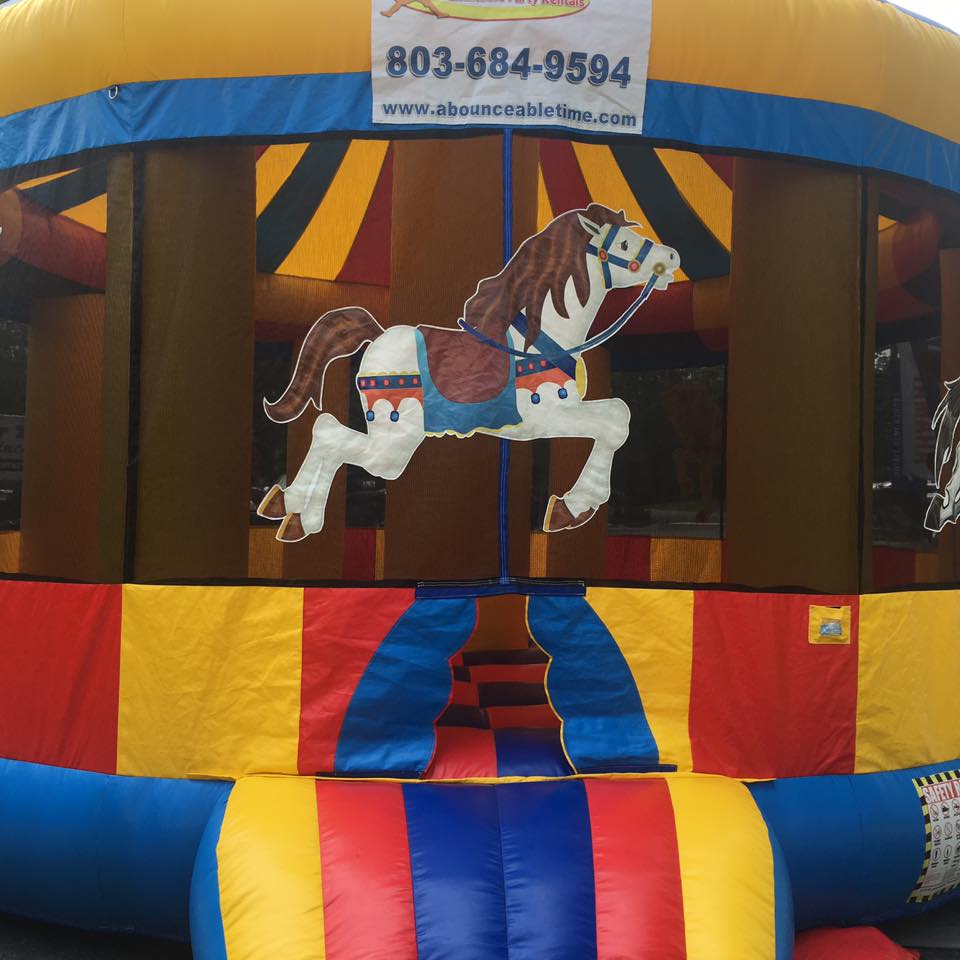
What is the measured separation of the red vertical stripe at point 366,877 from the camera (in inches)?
92.2

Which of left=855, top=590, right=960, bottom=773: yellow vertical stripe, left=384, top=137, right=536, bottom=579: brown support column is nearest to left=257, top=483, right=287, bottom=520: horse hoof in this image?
left=384, top=137, right=536, bottom=579: brown support column

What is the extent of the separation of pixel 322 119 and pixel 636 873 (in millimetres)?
2317

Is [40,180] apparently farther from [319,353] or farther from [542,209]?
[542,209]

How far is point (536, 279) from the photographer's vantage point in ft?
9.80

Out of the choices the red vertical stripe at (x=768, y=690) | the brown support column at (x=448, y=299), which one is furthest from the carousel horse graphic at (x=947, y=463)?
the brown support column at (x=448, y=299)

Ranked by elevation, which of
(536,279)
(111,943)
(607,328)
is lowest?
(111,943)

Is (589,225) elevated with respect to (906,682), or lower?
elevated

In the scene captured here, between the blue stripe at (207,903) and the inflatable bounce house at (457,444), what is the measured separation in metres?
0.22

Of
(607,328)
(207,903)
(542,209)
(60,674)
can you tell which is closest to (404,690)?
(207,903)

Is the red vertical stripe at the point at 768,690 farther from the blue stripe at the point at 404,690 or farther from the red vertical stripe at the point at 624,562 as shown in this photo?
the blue stripe at the point at 404,690

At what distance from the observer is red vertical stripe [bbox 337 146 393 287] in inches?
160

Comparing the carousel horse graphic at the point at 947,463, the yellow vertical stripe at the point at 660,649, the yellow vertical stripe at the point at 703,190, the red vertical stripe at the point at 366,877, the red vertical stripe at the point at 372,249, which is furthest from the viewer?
the red vertical stripe at the point at 372,249

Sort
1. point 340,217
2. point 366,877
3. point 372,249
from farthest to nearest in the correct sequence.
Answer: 1. point 372,249
2. point 340,217
3. point 366,877

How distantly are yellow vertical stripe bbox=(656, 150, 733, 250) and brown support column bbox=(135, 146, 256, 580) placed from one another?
1341 mm
